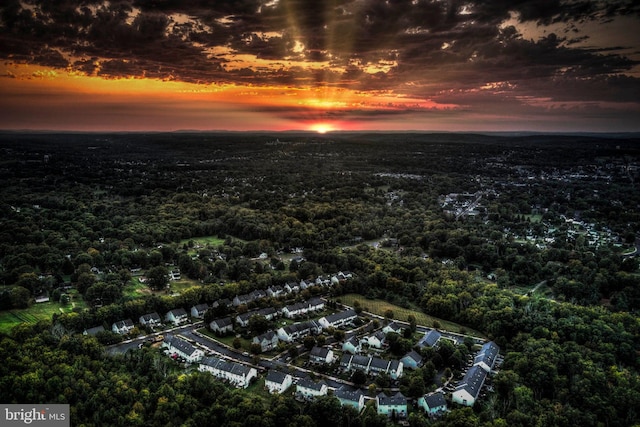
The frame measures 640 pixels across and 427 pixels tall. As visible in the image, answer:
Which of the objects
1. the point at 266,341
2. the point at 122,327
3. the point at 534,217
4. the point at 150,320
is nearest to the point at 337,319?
the point at 266,341

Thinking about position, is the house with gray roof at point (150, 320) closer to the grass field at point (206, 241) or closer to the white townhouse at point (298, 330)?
the white townhouse at point (298, 330)

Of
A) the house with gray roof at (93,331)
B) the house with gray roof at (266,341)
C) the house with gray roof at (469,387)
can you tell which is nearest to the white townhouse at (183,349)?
the house with gray roof at (266,341)

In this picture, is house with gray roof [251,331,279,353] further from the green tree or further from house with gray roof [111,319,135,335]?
the green tree

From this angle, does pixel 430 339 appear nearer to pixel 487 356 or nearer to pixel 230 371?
pixel 487 356

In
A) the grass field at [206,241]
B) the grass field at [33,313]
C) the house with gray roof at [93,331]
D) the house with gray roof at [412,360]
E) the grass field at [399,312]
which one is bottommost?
the grass field at [399,312]

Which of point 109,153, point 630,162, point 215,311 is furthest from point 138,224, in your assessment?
point 630,162

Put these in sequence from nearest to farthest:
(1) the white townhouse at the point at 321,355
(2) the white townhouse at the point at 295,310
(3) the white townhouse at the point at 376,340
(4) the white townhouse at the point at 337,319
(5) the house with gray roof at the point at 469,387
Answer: (5) the house with gray roof at the point at 469,387
(1) the white townhouse at the point at 321,355
(3) the white townhouse at the point at 376,340
(4) the white townhouse at the point at 337,319
(2) the white townhouse at the point at 295,310
